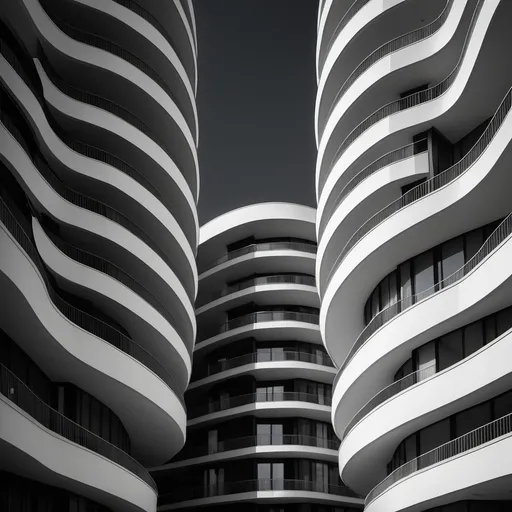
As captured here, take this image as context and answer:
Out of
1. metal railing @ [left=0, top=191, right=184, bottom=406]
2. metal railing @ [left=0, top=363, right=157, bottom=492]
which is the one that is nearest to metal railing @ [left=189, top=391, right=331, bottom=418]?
metal railing @ [left=0, top=191, right=184, bottom=406]

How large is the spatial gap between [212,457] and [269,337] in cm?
1012

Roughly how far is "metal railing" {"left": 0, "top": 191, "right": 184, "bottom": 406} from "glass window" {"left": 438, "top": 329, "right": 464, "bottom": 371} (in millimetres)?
12938

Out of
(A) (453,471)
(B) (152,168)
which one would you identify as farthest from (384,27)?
(A) (453,471)

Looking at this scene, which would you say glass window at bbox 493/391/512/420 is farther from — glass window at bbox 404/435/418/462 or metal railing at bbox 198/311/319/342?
metal railing at bbox 198/311/319/342

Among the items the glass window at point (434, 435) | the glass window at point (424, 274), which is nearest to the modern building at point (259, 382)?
the glass window at point (434, 435)

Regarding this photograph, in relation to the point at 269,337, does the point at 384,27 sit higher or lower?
higher

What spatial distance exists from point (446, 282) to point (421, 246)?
2.54 m

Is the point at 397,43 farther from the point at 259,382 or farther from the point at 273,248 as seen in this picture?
the point at 259,382

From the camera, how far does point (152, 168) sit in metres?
43.7

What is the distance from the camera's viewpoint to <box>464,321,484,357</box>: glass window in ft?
103

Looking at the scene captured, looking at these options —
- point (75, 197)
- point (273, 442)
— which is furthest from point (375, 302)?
point (273, 442)

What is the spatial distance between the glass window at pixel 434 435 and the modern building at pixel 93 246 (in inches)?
A: 468

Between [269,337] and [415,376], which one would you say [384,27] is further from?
[269,337]

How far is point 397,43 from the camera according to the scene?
1583 inches
